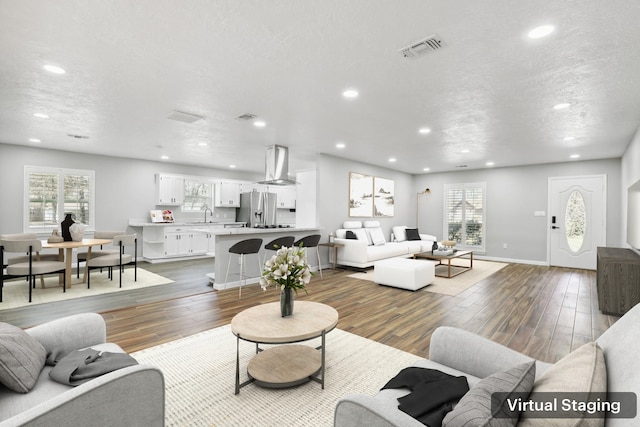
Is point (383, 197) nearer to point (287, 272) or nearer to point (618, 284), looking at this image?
point (618, 284)

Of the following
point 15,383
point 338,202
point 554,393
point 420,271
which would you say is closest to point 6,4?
point 15,383

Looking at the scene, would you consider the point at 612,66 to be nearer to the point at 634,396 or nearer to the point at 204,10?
the point at 634,396

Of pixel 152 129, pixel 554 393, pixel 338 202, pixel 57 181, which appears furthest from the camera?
pixel 338 202

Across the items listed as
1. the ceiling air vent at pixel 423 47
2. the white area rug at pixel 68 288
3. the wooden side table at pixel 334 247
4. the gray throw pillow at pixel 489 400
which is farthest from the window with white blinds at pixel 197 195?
the gray throw pillow at pixel 489 400

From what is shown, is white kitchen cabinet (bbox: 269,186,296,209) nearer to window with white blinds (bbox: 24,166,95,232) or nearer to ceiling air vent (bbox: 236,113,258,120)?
window with white blinds (bbox: 24,166,95,232)

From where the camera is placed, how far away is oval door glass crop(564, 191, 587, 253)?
7387 mm

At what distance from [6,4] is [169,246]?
658 centimetres

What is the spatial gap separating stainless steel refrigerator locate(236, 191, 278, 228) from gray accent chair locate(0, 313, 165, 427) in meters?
7.19

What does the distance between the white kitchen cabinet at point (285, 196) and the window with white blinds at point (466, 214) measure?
5.03 m

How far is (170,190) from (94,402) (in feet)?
25.6

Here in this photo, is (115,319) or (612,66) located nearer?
(612,66)

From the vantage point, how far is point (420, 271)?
5.25 metres

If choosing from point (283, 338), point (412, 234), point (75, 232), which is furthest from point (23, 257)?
point (412, 234)

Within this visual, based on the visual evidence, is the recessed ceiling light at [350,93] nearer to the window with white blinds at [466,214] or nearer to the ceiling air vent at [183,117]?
the ceiling air vent at [183,117]
